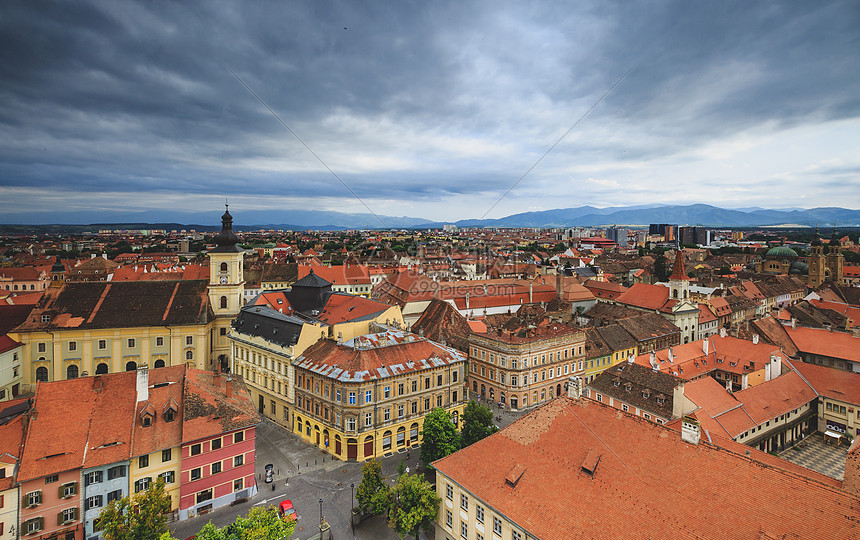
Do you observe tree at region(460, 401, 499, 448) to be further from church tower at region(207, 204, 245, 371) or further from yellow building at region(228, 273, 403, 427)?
church tower at region(207, 204, 245, 371)

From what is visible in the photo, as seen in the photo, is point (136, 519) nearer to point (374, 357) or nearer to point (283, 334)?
point (374, 357)

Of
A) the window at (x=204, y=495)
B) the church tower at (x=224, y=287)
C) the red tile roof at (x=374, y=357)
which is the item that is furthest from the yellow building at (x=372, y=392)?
the church tower at (x=224, y=287)

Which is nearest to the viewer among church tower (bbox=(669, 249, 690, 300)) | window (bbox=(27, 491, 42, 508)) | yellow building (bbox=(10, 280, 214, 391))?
window (bbox=(27, 491, 42, 508))

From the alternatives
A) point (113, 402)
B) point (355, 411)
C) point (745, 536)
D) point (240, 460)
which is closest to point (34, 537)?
point (113, 402)

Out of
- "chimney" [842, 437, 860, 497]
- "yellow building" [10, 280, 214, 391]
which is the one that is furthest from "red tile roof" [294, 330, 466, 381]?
"chimney" [842, 437, 860, 497]

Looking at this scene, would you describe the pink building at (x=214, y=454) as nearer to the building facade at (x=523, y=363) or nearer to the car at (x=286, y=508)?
the car at (x=286, y=508)

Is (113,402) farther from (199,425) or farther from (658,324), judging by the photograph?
(658,324)
